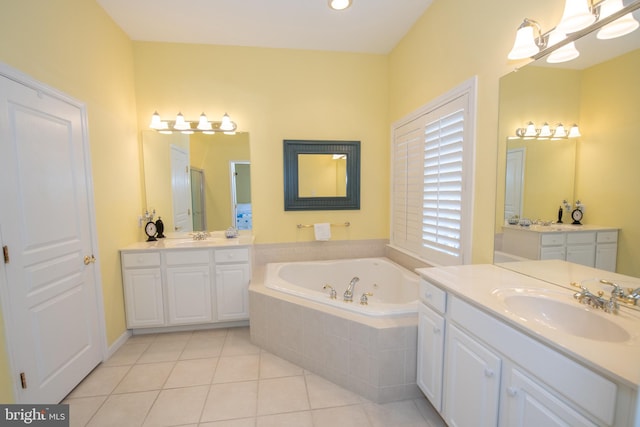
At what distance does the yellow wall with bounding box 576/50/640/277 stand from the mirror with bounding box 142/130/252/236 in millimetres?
2745

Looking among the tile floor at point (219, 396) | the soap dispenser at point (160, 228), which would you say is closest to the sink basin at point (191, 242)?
the soap dispenser at point (160, 228)

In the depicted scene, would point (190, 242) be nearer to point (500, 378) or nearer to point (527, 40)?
point (500, 378)

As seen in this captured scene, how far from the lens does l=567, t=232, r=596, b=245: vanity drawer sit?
128 cm

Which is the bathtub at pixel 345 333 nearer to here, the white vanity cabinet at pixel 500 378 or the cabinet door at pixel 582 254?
the white vanity cabinet at pixel 500 378

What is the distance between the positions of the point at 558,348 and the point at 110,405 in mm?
2493

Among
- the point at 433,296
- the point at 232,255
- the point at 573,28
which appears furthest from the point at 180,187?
the point at 573,28

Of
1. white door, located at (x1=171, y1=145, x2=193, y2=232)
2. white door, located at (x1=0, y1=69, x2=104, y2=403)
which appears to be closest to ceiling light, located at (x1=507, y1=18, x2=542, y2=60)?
white door, located at (x1=0, y1=69, x2=104, y2=403)

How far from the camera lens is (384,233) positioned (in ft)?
10.9

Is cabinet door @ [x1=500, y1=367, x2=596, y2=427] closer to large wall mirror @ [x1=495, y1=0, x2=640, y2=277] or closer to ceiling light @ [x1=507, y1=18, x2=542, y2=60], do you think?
large wall mirror @ [x1=495, y1=0, x2=640, y2=277]

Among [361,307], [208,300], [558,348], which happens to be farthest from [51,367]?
[558,348]

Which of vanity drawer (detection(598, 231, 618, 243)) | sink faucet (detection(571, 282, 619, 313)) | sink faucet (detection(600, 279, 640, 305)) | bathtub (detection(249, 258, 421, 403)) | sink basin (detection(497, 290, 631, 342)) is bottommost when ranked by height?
bathtub (detection(249, 258, 421, 403))

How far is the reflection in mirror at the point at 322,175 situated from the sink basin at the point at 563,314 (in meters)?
2.14

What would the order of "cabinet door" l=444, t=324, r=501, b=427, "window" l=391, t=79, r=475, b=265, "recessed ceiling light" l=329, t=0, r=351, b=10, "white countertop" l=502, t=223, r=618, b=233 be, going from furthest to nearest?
"recessed ceiling light" l=329, t=0, r=351, b=10
"window" l=391, t=79, r=475, b=265
"white countertop" l=502, t=223, r=618, b=233
"cabinet door" l=444, t=324, r=501, b=427

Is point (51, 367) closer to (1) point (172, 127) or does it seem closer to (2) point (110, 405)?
(2) point (110, 405)
